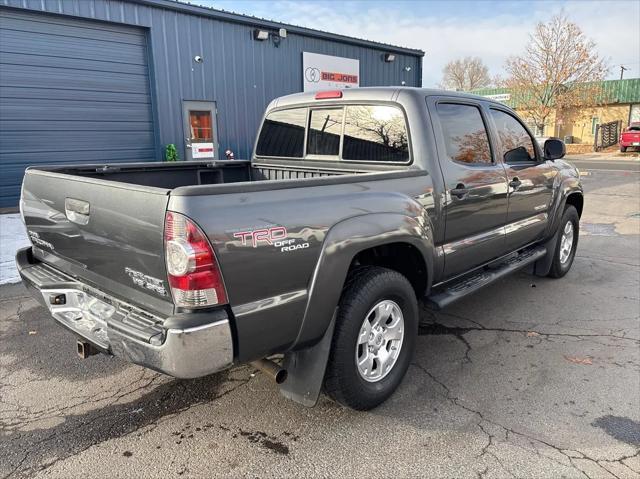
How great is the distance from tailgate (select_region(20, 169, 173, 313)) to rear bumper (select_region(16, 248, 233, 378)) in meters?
0.08

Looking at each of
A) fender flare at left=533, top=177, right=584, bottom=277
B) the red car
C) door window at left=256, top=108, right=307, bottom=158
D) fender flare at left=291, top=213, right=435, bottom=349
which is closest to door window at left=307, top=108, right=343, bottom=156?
door window at left=256, top=108, right=307, bottom=158

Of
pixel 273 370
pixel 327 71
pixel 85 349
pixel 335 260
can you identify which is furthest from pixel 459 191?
pixel 327 71

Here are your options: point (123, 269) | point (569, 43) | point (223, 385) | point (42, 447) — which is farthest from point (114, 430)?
point (569, 43)

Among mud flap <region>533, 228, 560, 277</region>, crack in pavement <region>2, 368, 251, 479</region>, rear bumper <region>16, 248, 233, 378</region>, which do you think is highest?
rear bumper <region>16, 248, 233, 378</region>

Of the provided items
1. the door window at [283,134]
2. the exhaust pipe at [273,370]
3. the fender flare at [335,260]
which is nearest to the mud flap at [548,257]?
the door window at [283,134]

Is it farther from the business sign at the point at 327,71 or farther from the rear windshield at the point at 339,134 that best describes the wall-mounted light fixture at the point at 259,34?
the rear windshield at the point at 339,134

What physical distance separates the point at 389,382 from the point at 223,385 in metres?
1.12

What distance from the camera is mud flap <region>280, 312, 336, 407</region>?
269 cm

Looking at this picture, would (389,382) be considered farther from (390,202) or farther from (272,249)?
(272,249)

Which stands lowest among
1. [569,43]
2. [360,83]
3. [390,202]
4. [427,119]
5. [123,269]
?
[123,269]

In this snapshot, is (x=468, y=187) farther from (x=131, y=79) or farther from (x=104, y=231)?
(x=131, y=79)

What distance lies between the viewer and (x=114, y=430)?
284cm

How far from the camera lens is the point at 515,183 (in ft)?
14.2

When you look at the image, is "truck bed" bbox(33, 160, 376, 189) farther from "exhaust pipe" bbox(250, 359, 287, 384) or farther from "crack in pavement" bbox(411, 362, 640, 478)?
"crack in pavement" bbox(411, 362, 640, 478)
